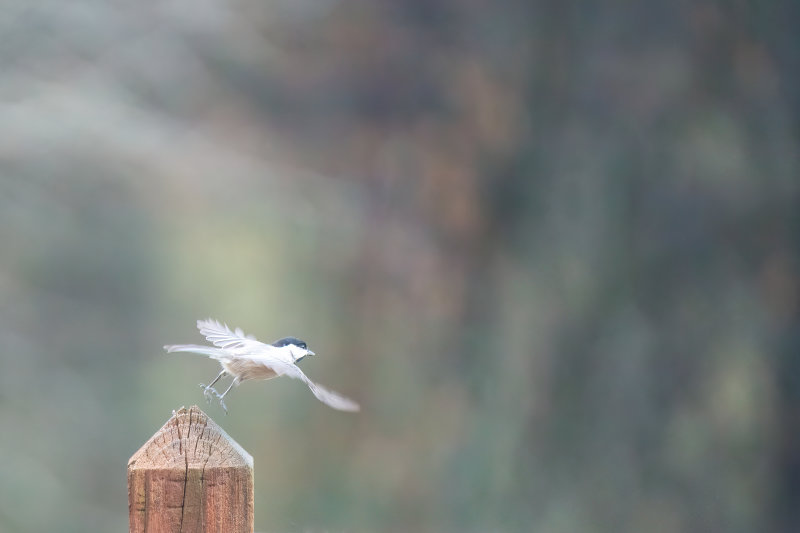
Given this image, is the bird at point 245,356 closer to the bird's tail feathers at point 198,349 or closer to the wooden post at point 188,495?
the bird's tail feathers at point 198,349

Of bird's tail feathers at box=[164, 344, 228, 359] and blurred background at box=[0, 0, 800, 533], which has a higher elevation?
blurred background at box=[0, 0, 800, 533]

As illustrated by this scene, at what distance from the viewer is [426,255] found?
3273 millimetres

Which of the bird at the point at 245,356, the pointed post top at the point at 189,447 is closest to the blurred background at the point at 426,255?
the bird at the point at 245,356

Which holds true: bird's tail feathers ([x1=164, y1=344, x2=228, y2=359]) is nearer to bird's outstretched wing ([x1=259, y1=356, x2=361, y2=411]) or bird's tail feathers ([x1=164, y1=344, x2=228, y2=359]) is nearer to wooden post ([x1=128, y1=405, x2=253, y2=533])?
bird's outstretched wing ([x1=259, y1=356, x2=361, y2=411])

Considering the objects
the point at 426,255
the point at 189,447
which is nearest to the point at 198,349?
the point at 189,447

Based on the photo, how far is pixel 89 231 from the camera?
124 inches

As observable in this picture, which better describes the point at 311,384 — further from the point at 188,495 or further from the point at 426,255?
the point at 426,255

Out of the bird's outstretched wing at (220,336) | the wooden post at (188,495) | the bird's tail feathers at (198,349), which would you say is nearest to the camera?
the wooden post at (188,495)

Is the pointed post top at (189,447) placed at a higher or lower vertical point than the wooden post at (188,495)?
higher

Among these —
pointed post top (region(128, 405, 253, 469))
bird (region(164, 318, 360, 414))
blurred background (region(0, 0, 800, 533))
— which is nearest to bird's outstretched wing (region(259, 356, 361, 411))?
bird (region(164, 318, 360, 414))

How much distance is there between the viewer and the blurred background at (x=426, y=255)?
3.12m

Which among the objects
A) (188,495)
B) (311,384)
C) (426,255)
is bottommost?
(188,495)

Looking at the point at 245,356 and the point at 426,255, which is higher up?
the point at 426,255

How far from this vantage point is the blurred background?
123 inches
